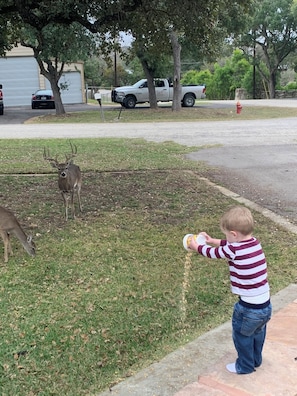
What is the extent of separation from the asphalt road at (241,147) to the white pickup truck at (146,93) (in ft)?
28.0

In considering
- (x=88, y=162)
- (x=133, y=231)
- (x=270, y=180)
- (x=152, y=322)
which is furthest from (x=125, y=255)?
(x=88, y=162)

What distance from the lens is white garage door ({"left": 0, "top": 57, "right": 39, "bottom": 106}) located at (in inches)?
1629

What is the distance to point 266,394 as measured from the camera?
287 cm

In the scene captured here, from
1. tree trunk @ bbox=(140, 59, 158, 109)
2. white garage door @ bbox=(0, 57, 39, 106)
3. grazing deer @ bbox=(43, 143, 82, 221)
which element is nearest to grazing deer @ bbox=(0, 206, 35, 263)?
grazing deer @ bbox=(43, 143, 82, 221)

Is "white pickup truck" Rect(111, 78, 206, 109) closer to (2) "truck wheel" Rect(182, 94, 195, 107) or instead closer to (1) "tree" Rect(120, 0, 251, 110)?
(2) "truck wheel" Rect(182, 94, 195, 107)

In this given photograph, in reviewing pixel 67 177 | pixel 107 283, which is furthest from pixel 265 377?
pixel 67 177

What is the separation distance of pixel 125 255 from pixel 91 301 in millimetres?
1125

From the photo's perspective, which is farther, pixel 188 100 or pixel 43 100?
pixel 43 100

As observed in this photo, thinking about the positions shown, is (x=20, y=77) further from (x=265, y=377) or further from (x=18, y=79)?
(x=265, y=377)

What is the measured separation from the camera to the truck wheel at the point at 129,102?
31125mm

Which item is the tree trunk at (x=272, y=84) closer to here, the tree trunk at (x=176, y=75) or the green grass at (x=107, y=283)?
the tree trunk at (x=176, y=75)

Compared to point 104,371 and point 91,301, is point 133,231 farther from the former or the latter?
point 104,371

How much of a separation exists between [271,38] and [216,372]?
51.3 meters

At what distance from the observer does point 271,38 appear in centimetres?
5003
